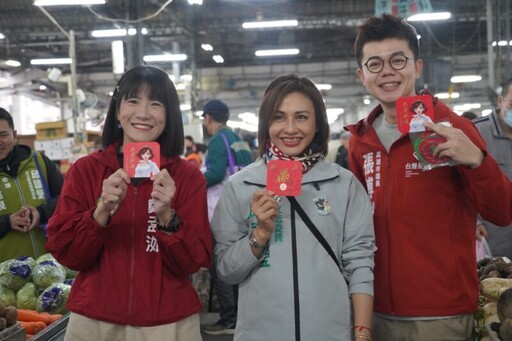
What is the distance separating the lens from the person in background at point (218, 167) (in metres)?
5.50

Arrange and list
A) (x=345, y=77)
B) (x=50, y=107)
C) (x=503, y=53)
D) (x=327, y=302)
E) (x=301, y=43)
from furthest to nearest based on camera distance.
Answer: (x=50, y=107), (x=345, y=77), (x=301, y=43), (x=503, y=53), (x=327, y=302)

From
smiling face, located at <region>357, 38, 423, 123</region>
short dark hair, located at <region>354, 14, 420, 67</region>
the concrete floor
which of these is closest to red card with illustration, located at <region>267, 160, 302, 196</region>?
smiling face, located at <region>357, 38, 423, 123</region>

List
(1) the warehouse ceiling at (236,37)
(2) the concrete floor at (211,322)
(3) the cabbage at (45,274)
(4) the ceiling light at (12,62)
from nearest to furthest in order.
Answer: (3) the cabbage at (45,274) < (2) the concrete floor at (211,322) < (1) the warehouse ceiling at (236,37) < (4) the ceiling light at (12,62)

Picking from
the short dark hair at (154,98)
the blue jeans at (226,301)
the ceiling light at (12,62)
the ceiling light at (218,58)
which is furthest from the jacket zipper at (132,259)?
the ceiling light at (218,58)

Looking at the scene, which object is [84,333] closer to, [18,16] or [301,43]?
[18,16]

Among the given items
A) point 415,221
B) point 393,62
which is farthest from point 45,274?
point 393,62

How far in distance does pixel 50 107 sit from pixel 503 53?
25.0 meters

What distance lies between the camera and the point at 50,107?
3219 cm

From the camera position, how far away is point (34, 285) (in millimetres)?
3861

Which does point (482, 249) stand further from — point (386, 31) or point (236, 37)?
point (236, 37)

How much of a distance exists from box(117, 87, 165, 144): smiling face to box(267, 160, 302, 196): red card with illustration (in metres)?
0.51

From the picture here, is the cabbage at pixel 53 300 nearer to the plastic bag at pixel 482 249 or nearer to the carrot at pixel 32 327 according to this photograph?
the carrot at pixel 32 327

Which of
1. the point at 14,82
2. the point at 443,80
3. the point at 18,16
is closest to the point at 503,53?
the point at 443,80

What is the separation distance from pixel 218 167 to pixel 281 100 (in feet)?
11.0
